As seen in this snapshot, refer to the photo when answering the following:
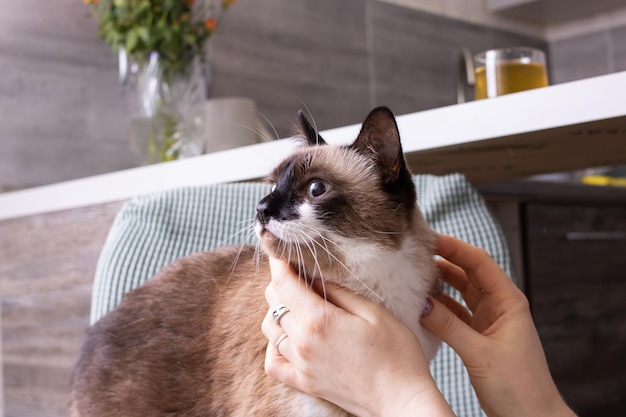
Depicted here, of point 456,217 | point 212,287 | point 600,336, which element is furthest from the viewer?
point 600,336

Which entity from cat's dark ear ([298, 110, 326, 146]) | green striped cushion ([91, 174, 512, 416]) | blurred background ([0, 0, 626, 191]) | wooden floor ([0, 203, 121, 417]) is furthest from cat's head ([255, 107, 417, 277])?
blurred background ([0, 0, 626, 191])

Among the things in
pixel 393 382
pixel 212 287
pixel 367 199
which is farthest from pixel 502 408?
pixel 212 287

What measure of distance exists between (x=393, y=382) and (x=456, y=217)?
1.69 feet

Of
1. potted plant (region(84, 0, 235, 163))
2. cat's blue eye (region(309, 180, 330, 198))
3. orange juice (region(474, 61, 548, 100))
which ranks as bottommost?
cat's blue eye (region(309, 180, 330, 198))

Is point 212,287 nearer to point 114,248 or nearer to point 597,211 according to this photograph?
point 114,248

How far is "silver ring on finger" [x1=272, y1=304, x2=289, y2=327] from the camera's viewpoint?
935 mm

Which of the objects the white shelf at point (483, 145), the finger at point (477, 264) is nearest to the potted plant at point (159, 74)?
the white shelf at point (483, 145)

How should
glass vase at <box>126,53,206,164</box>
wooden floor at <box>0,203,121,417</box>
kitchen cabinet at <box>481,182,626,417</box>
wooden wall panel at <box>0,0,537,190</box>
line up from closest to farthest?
wooden floor at <box>0,203,121,417</box> < kitchen cabinet at <box>481,182,626,417</box> < glass vase at <box>126,53,206,164</box> < wooden wall panel at <box>0,0,537,190</box>

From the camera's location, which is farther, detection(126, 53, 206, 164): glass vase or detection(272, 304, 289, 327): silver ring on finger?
detection(126, 53, 206, 164): glass vase

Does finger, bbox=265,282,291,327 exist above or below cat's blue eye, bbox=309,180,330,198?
below

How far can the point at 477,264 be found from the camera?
107 cm

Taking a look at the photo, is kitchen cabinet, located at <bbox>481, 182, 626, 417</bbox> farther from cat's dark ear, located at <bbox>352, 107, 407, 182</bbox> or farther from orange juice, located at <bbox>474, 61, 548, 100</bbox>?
cat's dark ear, located at <bbox>352, 107, 407, 182</bbox>

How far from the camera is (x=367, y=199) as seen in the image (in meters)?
0.94

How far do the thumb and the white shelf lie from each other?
282 mm
